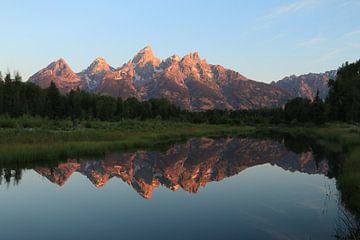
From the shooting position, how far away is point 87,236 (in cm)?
1712

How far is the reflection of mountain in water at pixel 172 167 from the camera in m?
32.4

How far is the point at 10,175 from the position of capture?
32.0 meters

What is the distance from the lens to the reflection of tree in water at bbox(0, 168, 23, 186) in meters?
29.6

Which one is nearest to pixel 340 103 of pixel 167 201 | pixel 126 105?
pixel 126 105

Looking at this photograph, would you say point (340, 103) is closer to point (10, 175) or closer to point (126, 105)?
point (126, 105)

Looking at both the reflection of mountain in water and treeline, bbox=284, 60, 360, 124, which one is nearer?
the reflection of mountain in water

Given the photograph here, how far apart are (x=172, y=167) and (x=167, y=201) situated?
1705 cm

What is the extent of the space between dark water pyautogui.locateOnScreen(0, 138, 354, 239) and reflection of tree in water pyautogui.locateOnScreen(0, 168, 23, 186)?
72mm

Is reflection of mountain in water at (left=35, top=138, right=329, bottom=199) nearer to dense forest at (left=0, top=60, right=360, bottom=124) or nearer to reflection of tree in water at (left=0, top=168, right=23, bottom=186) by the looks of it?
reflection of tree in water at (left=0, top=168, right=23, bottom=186)

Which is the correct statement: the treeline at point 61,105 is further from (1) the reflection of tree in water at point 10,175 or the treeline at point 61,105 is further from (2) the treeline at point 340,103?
(2) the treeline at point 340,103

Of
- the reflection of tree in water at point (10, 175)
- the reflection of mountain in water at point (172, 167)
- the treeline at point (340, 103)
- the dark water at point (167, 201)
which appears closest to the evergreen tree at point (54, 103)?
the reflection of mountain in water at point (172, 167)

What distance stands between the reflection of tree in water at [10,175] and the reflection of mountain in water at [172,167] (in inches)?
72.1

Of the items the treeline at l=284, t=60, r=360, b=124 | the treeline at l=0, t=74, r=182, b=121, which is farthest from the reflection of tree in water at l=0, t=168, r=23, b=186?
the treeline at l=284, t=60, r=360, b=124

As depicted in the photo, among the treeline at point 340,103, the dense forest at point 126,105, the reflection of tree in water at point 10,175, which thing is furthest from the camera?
the dense forest at point 126,105
